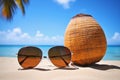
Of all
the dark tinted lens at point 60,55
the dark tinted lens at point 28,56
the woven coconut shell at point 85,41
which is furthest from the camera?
the woven coconut shell at point 85,41

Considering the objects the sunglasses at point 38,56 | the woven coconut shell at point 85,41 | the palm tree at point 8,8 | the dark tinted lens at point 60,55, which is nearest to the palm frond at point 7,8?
the palm tree at point 8,8

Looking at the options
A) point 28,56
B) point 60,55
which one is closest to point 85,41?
point 60,55

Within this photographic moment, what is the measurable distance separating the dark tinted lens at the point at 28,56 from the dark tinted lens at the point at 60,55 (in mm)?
549

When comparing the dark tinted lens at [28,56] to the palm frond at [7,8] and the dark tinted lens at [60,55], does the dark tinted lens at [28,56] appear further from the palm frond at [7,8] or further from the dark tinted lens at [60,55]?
the palm frond at [7,8]

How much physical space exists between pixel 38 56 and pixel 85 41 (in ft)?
6.77

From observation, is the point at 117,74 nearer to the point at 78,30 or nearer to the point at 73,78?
the point at 73,78

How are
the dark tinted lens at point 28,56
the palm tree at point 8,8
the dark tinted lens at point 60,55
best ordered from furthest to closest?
1. the dark tinted lens at point 60,55
2. the dark tinted lens at point 28,56
3. the palm tree at point 8,8

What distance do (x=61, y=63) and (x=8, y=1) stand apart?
11.2ft

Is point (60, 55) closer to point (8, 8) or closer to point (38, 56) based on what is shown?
point (38, 56)

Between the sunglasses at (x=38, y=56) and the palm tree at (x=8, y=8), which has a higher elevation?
the palm tree at (x=8, y=8)

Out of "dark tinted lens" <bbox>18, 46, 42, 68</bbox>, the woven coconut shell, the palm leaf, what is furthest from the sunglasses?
the palm leaf

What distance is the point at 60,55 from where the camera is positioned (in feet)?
33.6

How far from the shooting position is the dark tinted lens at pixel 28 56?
32.4 feet

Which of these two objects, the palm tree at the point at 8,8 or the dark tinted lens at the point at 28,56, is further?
the dark tinted lens at the point at 28,56
